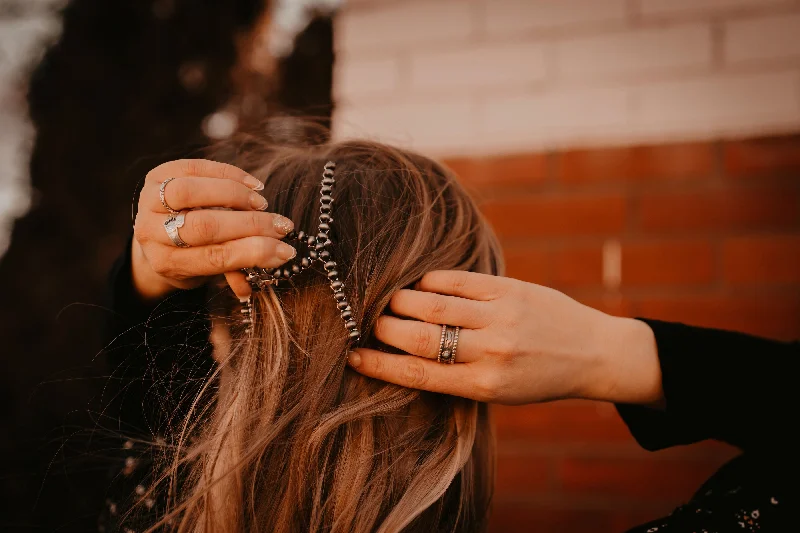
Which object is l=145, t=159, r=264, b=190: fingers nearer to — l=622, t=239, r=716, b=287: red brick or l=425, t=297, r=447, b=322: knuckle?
l=425, t=297, r=447, b=322: knuckle

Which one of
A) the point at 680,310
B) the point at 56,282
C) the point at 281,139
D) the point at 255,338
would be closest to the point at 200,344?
the point at 255,338

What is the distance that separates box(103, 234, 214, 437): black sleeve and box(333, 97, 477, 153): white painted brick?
840 millimetres

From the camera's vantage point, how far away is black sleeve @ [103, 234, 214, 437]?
1.04 metres

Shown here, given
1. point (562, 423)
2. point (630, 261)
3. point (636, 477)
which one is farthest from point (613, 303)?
point (636, 477)

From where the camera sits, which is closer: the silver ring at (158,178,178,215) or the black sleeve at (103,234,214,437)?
the silver ring at (158,178,178,215)

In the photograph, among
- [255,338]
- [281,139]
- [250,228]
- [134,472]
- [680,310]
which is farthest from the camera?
[680,310]

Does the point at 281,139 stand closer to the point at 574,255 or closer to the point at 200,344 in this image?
the point at 200,344

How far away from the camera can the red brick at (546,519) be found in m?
1.68

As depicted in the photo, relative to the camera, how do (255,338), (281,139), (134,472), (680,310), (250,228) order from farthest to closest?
1. (680,310)
2. (281,139)
3. (134,472)
4. (255,338)
5. (250,228)

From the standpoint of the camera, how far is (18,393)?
2.82 meters

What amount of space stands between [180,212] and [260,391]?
0.98 feet

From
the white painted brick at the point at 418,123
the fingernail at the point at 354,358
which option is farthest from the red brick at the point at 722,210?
the fingernail at the point at 354,358

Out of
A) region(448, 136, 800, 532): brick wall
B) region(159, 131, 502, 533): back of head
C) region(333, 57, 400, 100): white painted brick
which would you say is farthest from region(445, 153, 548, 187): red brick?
region(159, 131, 502, 533): back of head

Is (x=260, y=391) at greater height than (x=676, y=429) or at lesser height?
greater
